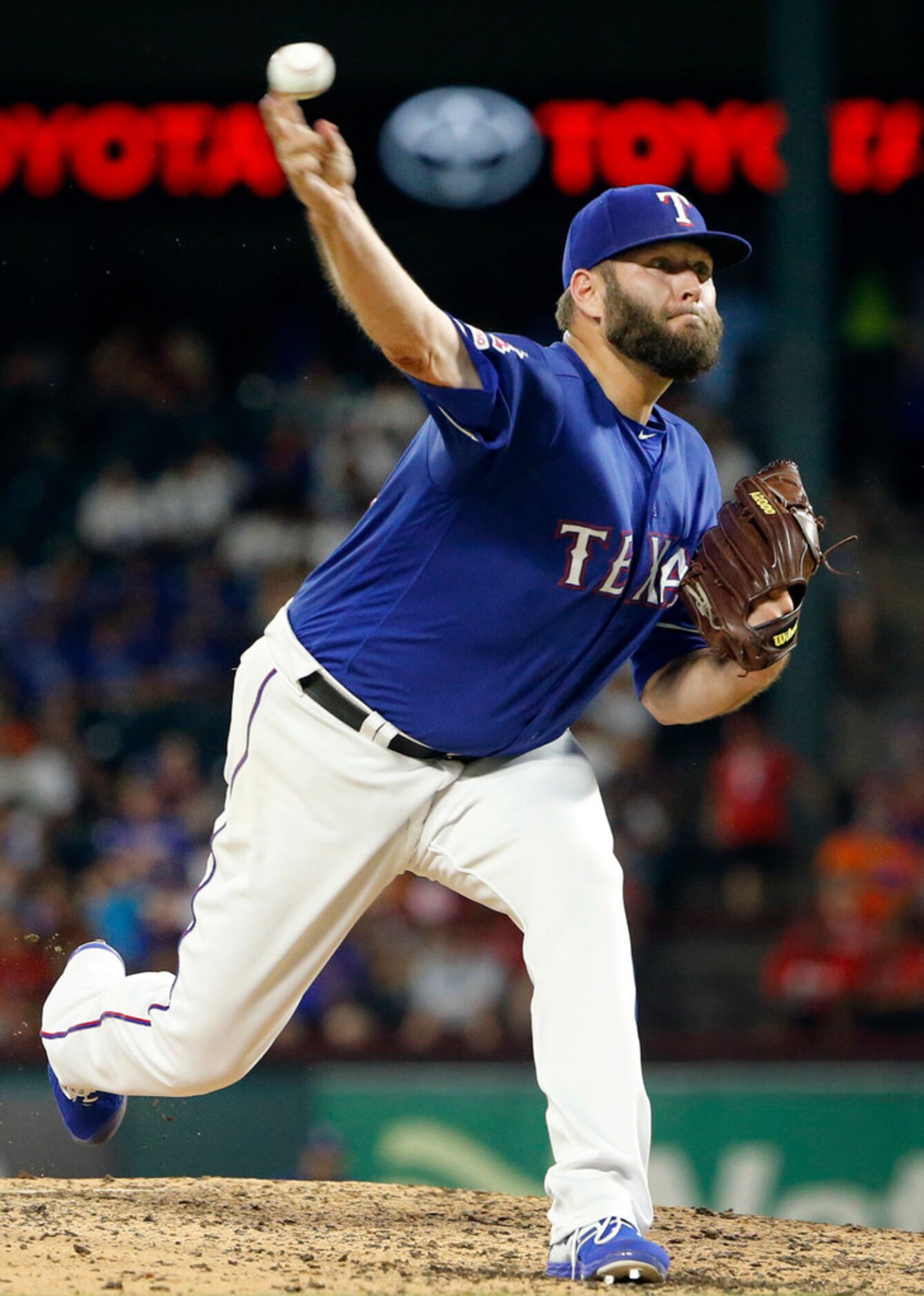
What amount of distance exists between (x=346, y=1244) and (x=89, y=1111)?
677mm

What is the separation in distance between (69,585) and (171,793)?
196cm

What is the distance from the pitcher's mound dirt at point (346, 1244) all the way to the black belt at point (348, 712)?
3.13 feet

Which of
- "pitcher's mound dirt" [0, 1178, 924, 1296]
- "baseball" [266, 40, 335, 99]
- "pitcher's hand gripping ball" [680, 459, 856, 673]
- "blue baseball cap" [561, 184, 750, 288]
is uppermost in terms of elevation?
"baseball" [266, 40, 335, 99]

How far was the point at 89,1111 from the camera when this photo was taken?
4.02m

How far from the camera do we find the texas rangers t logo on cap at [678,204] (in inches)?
137

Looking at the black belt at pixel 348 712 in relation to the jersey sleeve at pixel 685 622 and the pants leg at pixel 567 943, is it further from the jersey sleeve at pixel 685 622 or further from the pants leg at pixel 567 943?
the jersey sleeve at pixel 685 622

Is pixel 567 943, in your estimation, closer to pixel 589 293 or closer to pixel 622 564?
pixel 622 564

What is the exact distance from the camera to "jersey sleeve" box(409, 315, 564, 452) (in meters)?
3.07

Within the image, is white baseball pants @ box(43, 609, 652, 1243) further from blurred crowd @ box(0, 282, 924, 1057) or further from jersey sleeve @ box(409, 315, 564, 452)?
blurred crowd @ box(0, 282, 924, 1057)

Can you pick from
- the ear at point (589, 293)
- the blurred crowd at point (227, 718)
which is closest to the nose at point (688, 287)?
the ear at point (589, 293)

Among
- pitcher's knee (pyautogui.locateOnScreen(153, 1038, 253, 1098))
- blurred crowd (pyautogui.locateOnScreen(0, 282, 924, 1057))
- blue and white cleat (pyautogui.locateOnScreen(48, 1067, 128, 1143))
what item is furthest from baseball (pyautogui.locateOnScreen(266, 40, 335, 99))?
blurred crowd (pyautogui.locateOnScreen(0, 282, 924, 1057))

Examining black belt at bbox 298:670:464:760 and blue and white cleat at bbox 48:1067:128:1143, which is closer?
black belt at bbox 298:670:464:760

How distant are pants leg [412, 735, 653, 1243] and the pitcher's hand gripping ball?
15.7 inches

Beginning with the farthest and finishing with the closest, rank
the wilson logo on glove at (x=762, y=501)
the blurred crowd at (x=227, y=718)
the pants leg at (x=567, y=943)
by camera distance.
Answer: the blurred crowd at (x=227, y=718) → the wilson logo on glove at (x=762, y=501) → the pants leg at (x=567, y=943)
